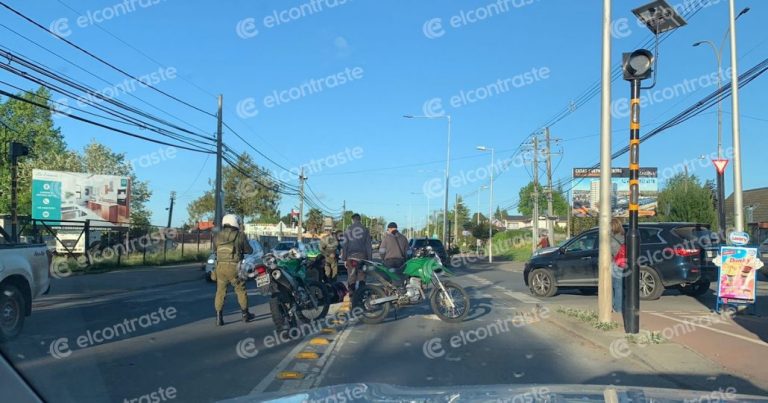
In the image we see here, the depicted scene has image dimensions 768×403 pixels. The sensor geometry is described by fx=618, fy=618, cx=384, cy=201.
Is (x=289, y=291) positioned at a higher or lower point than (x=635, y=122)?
lower

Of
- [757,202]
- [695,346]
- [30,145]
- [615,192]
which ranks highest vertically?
[30,145]

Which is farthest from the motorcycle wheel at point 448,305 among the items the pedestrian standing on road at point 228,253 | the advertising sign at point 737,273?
the advertising sign at point 737,273

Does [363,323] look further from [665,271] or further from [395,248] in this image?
[665,271]

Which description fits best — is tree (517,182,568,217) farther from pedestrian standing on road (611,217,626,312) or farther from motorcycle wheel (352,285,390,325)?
motorcycle wheel (352,285,390,325)

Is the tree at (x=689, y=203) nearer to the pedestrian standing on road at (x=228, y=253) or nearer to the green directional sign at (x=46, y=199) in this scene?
the pedestrian standing on road at (x=228, y=253)

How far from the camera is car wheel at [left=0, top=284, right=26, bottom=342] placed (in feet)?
26.1

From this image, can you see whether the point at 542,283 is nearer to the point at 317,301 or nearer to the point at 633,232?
the point at 633,232

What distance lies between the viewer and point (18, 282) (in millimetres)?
8477

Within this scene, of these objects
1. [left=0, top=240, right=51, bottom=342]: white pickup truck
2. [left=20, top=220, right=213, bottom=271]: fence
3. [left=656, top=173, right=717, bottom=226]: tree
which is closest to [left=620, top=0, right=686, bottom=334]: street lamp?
[left=0, top=240, right=51, bottom=342]: white pickup truck

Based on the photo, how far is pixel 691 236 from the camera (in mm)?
13711

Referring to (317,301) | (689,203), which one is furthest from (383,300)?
(689,203)

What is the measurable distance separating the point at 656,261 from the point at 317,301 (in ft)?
26.0

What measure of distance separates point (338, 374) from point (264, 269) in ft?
10.1

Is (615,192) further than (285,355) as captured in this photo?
Yes
